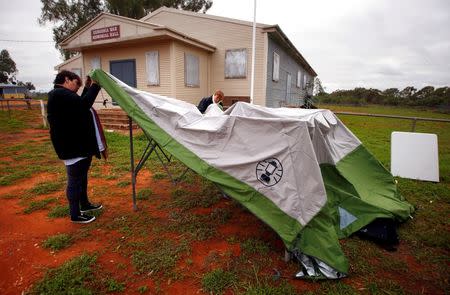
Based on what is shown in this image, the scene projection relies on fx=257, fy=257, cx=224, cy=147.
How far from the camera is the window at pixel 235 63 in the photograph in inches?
480

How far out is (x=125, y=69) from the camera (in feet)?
40.4

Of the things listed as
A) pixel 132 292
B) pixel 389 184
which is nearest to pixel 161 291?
pixel 132 292

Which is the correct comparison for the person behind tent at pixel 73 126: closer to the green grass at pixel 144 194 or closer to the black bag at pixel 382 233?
the green grass at pixel 144 194

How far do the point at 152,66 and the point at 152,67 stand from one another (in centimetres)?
4

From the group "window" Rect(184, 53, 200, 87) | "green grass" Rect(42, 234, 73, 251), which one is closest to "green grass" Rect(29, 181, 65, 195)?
"green grass" Rect(42, 234, 73, 251)

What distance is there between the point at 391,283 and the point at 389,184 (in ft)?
6.54

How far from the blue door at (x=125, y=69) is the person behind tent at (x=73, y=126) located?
9.61 meters

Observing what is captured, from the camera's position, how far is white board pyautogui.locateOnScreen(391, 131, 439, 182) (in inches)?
205

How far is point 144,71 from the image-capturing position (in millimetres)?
11812

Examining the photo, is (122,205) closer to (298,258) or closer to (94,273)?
(94,273)

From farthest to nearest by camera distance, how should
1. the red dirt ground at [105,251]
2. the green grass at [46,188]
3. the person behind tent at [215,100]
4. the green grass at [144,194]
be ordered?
the person behind tent at [215,100], the green grass at [46,188], the green grass at [144,194], the red dirt ground at [105,251]

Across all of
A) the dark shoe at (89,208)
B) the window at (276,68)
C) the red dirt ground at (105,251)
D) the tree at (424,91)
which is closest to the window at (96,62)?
the window at (276,68)

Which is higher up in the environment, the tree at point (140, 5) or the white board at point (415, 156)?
the tree at point (140, 5)

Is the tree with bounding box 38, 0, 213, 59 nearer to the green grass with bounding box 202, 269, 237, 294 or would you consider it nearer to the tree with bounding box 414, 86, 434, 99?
the green grass with bounding box 202, 269, 237, 294
